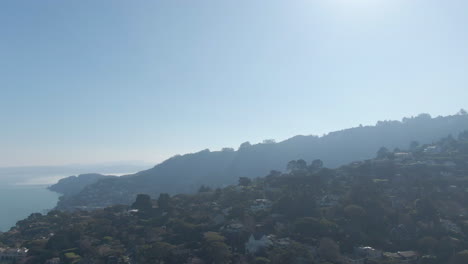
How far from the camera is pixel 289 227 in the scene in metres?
23.7

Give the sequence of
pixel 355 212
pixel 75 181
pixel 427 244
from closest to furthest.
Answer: pixel 427 244 → pixel 355 212 → pixel 75 181

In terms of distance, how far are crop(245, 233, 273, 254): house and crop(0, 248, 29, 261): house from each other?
14966 mm

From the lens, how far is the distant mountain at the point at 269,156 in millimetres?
86750

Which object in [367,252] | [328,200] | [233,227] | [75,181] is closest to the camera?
[367,252]

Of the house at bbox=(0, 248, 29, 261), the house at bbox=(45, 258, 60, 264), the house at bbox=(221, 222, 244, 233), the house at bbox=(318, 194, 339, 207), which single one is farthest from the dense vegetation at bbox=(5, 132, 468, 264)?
the house at bbox=(0, 248, 29, 261)

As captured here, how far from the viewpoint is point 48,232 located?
3028 centimetres

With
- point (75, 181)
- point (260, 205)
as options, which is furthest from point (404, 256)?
point (75, 181)

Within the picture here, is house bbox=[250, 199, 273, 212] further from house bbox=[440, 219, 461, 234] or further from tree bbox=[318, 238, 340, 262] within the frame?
house bbox=[440, 219, 461, 234]

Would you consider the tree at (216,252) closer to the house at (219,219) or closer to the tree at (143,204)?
the house at (219,219)

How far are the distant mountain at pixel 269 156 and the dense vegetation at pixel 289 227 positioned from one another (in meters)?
48.6

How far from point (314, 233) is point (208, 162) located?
8621 centimetres

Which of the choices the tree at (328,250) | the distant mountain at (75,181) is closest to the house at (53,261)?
the tree at (328,250)

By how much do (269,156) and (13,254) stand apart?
8222 centimetres

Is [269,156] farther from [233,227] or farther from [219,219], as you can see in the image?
[233,227]
